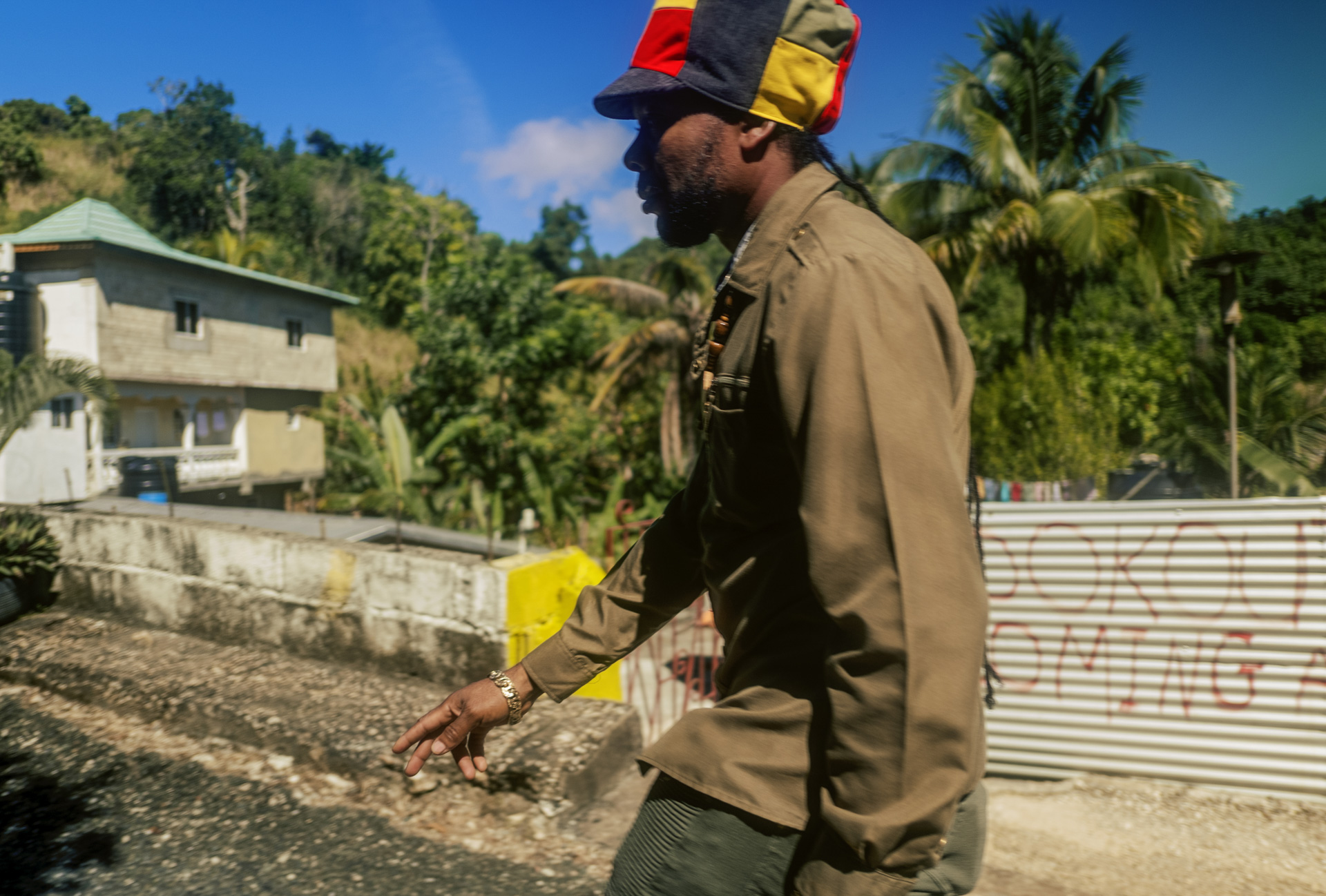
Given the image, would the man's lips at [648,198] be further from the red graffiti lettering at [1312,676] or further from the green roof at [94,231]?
the green roof at [94,231]

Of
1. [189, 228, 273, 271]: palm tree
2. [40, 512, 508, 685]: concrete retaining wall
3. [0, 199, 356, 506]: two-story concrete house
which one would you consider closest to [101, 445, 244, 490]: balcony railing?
[0, 199, 356, 506]: two-story concrete house

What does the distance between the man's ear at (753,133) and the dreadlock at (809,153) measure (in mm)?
17

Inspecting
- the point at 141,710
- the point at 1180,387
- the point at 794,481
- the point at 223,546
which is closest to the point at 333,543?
the point at 223,546

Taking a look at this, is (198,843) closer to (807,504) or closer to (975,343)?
(807,504)

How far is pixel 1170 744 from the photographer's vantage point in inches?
186

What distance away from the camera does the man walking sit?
2.85 feet

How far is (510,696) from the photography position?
1541 mm

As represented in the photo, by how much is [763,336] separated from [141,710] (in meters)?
4.70

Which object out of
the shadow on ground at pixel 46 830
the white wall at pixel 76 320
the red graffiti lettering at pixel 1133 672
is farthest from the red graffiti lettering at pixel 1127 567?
the white wall at pixel 76 320

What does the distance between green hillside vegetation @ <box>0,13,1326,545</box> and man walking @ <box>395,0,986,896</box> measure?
1257cm

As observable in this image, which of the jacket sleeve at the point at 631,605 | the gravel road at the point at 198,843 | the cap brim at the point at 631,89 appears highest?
the cap brim at the point at 631,89

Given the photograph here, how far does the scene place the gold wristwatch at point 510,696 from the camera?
→ 1539mm

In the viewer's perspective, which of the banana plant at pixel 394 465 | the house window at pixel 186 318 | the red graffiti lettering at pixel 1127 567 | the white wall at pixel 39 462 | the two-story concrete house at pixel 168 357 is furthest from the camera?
the house window at pixel 186 318

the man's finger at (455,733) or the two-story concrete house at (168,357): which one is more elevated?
the two-story concrete house at (168,357)
